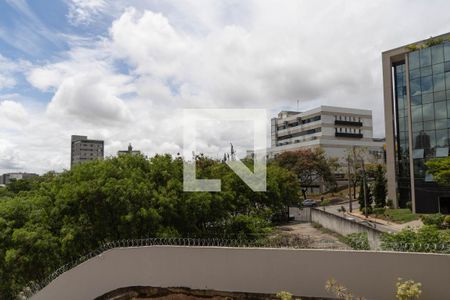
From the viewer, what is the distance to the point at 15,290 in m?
8.96

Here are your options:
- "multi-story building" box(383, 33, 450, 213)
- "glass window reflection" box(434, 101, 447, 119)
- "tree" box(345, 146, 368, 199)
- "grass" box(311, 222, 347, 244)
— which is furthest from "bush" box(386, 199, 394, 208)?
"tree" box(345, 146, 368, 199)

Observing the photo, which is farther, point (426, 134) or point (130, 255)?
point (426, 134)

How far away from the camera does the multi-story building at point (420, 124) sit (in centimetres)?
1916

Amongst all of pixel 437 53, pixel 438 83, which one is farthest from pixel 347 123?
pixel 437 53

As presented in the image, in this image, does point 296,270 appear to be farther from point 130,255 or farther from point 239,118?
point 239,118

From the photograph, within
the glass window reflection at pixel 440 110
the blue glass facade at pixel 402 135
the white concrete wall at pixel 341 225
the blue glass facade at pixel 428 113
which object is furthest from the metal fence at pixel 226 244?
the blue glass facade at pixel 402 135

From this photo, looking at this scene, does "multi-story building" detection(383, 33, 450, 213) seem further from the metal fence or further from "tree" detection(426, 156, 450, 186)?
the metal fence

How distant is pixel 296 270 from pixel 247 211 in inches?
387

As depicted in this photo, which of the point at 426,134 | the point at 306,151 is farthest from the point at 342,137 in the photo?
the point at 426,134

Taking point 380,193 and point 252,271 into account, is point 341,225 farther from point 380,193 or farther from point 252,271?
point 380,193

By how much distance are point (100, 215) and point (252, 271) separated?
485cm

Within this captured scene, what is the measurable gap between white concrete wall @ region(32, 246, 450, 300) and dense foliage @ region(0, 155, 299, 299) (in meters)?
1.50

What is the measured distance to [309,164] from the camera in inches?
1342

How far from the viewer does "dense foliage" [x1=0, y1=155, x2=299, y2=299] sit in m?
8.51
